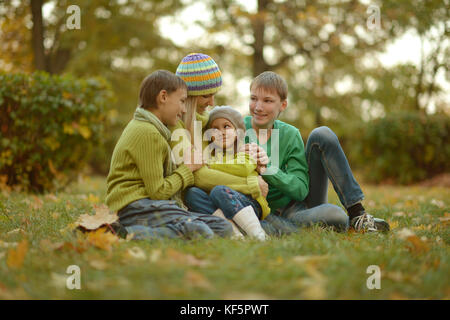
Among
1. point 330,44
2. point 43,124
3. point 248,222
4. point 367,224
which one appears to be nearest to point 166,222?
point 248,222

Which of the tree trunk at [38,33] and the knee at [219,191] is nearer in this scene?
the knee at [219,191]

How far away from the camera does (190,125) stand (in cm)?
297

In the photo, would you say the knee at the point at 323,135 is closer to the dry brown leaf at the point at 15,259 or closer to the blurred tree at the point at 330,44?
the dry brown leaf at the point at 15,259

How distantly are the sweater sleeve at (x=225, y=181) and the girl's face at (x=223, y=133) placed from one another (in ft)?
0.69

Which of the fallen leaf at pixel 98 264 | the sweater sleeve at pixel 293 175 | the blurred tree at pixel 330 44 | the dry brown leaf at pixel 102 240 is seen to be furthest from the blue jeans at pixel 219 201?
the blurred tree at pixel 330 44

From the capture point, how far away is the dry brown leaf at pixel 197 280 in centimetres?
168

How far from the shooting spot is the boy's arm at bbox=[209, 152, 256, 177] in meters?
2.93

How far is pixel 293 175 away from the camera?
3.10 m

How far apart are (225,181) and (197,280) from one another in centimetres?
126

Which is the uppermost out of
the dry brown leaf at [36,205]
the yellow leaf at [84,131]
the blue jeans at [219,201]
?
the yellow leaf at [84,131]

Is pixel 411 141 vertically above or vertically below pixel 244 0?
below

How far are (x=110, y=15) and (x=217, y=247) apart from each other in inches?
378
